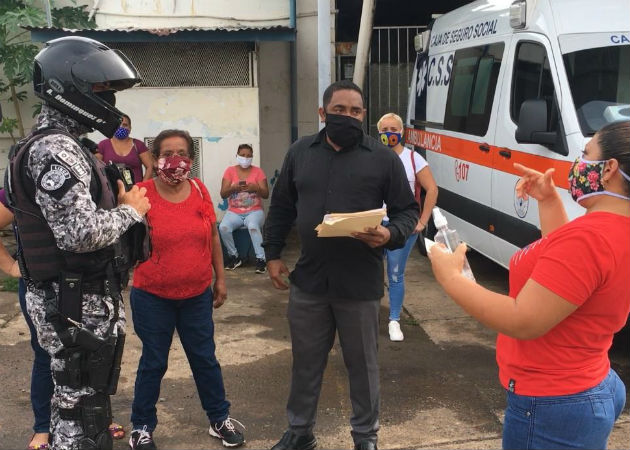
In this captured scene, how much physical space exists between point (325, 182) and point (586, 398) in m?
1.72

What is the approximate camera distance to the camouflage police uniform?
2.55 meters

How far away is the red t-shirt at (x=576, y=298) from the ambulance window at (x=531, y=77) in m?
3.04

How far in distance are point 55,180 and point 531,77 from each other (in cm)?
395

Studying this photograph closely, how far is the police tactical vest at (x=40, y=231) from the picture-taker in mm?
2652

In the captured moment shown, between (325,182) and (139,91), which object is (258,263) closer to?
(139,91)

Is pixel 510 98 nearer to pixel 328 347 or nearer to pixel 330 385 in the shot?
pixel 330 385

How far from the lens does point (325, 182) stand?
11.4 ft

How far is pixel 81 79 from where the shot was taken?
2711mm

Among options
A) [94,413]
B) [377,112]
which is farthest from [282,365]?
[377,112]

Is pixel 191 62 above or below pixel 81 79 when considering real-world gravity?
above

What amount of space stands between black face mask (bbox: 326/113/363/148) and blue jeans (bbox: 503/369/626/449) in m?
1.68

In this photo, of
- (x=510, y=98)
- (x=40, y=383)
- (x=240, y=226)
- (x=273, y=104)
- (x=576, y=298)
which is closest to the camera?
(x=576, y=298)

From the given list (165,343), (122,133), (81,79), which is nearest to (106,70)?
(81,79)

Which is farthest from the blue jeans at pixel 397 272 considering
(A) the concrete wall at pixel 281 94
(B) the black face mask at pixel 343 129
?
(A) the concrete wall at pixel 281 94
